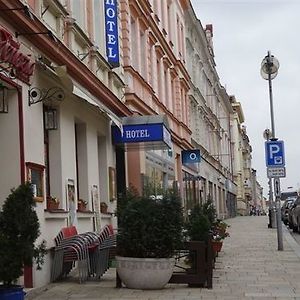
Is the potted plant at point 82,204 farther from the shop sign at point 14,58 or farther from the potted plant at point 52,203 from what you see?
the shop sign at point 14,58

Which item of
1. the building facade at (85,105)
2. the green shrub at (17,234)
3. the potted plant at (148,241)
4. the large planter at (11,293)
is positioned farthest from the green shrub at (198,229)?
the large planter at (11,293)

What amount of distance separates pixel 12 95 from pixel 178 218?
336cm

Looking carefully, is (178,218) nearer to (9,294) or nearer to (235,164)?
(9,294)

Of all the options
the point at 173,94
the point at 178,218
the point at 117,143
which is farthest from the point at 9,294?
the point at 173,94

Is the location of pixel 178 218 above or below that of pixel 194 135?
below

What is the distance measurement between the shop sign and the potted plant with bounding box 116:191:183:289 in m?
2.67

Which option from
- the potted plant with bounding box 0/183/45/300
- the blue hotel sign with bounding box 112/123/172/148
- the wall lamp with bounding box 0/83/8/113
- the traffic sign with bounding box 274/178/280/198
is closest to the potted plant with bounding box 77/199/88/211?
the blue hotel sign with bounding box 112/123/172/148

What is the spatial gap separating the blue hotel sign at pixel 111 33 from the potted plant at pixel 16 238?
1010 cm

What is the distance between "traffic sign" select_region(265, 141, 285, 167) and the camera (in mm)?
20344

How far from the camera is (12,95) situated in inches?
443

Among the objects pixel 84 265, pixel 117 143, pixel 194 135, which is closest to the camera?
pixel 84 265

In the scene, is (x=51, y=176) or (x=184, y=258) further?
(x=51, y=176)

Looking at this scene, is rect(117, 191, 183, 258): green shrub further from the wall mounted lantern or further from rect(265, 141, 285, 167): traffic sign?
rect(265, 141, 285, 167): traffic sign

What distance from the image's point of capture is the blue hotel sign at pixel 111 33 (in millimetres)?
18156
